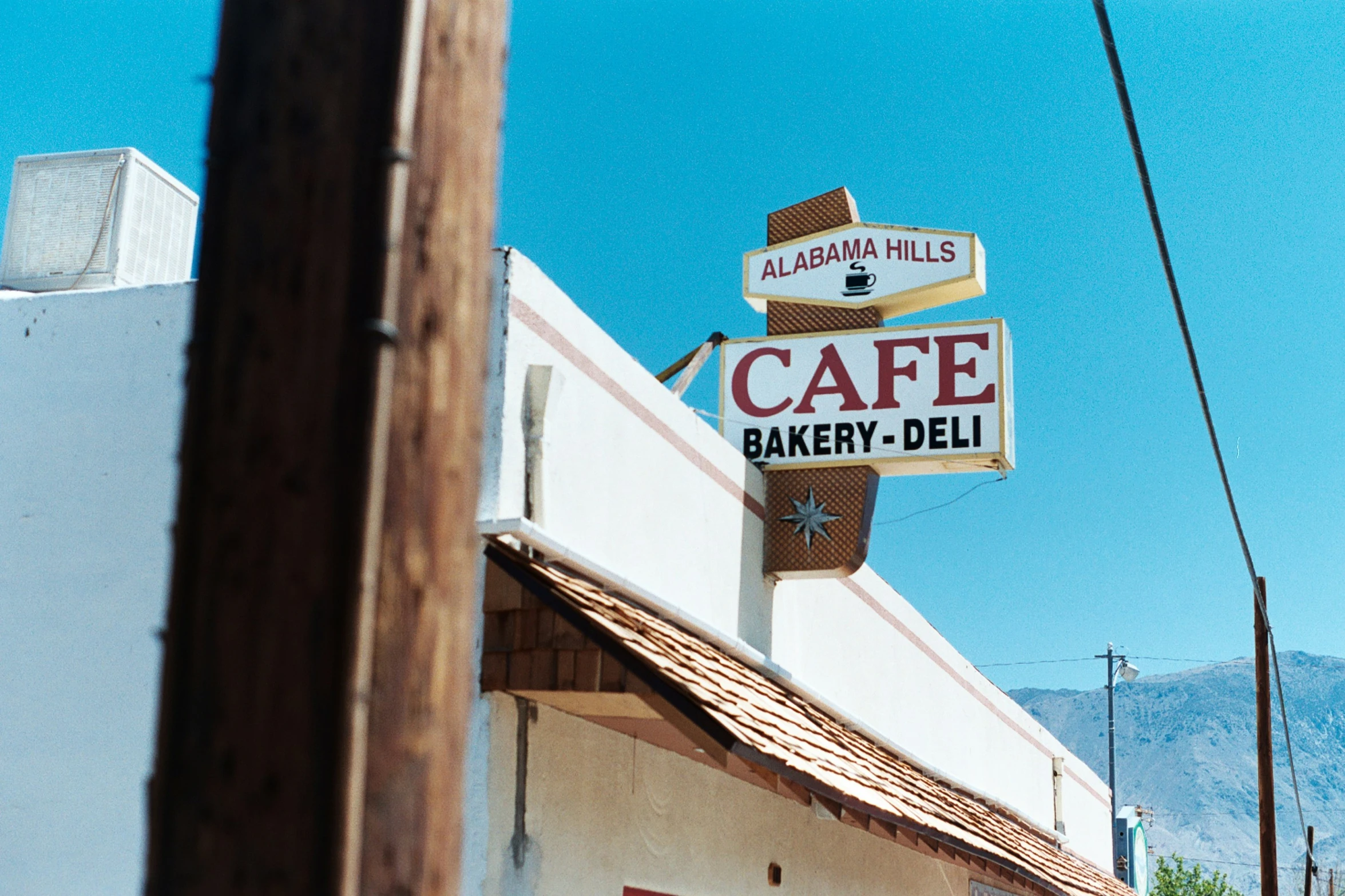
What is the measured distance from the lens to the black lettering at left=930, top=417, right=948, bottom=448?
11.1 metres

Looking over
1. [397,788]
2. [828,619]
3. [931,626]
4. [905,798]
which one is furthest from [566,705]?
[931,626]

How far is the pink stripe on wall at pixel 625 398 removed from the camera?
7.69m

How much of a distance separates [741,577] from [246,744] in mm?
8631

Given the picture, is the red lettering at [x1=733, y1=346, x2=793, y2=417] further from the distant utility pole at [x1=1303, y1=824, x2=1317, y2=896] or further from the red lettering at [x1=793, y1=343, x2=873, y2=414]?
the distant utility pole at [x1=1303, y1=824, x2=1317, y2=896]

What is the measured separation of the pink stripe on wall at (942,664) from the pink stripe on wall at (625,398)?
9.29ft

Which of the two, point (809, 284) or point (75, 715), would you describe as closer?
point (75, 715)

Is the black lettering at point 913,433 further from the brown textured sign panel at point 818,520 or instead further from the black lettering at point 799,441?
the black lettering at point 799,441

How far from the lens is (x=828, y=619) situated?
1277cm

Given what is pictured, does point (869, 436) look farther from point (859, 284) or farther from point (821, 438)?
point (859, 284)

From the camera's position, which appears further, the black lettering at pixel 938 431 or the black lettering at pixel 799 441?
the black lettering at pixel 799 441

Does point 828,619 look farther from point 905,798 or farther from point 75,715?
A: point 75,715

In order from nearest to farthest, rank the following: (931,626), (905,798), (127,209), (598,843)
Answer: (598,843), (127,209), (905,798), (931,626)

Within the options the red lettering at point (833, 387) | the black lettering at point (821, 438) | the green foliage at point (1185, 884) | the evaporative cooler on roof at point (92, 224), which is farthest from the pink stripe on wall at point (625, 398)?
the green foliage at point (1185, 884)

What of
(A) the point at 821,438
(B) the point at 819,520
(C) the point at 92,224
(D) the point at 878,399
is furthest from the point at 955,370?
(C) the point at 92,224
